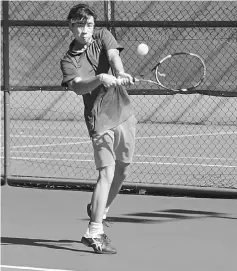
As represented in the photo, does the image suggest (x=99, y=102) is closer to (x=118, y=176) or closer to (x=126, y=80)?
(x=126, y=80)

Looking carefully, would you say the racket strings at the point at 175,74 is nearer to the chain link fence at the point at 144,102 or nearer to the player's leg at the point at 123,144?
the chain link fence at the point at 144,102

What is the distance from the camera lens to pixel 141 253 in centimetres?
586

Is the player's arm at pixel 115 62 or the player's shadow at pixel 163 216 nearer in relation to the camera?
the player's arm at pixel 115 62

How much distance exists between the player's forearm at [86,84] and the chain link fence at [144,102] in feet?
8.50

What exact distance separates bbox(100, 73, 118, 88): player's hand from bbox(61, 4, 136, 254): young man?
78 mm

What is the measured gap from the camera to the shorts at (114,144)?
5992 mm

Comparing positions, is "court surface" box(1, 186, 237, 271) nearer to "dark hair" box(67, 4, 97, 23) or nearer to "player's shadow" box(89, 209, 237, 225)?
"player's shadow" box(89, 209, 237, 225)

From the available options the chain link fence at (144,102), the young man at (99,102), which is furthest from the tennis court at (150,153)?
the young man at (99,102)

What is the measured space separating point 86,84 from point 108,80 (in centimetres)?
20

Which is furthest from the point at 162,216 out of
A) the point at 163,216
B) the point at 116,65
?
the point at 116,65

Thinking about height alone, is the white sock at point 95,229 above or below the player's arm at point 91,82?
below

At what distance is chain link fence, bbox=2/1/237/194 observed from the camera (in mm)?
9898

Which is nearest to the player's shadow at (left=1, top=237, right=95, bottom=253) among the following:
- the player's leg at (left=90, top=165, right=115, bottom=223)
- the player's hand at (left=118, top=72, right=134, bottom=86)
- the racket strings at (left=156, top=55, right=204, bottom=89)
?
the player's leg at (left=90, top=165, right=115, bottom=223)

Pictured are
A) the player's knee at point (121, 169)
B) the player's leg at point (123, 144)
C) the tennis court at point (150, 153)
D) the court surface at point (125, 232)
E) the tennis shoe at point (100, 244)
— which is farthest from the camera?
the tennis court at point (150, 153)
